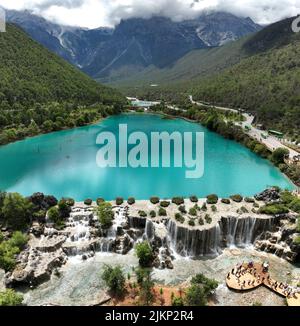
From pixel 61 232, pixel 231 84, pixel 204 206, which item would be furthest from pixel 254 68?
pixel 61 232

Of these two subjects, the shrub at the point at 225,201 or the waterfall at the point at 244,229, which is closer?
the waterfall at the point at 244,229

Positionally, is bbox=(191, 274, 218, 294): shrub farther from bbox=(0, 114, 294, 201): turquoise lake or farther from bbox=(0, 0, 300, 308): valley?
bbox=(0, 114, 294, 201): turquoise lake

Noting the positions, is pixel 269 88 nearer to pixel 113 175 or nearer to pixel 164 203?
pixel 113 175

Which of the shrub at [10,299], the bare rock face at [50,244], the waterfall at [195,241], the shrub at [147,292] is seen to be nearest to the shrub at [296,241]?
the waterfall at [195,241]

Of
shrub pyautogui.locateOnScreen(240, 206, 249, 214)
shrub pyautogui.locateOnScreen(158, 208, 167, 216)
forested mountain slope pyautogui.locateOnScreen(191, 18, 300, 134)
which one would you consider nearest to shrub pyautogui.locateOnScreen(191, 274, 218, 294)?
shrub pyautogui.locateOnScreen(158, 208, 167, 216)

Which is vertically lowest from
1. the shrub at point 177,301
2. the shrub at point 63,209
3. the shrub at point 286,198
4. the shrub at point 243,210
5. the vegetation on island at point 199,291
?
the shrub at point 177,301
